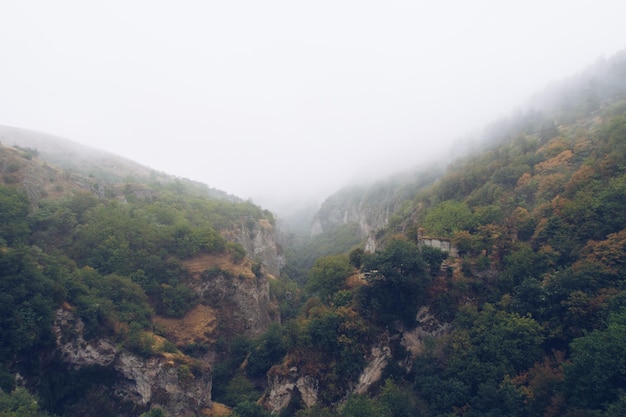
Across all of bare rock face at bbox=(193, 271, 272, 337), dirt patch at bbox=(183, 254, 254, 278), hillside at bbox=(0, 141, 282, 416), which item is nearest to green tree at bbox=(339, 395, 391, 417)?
hillside at bbox=(0, 141, 282, 416)

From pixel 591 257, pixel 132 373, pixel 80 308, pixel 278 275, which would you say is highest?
pixel 591 257

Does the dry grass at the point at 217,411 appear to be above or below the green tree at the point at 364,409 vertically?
below

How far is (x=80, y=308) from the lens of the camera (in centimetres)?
3309

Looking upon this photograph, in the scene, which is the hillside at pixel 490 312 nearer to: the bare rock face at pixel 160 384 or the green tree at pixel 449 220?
the green tree at pixel 449 220

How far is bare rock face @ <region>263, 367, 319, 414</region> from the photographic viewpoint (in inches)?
1235

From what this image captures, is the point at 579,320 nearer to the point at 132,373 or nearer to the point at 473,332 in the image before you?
the point at 473,332

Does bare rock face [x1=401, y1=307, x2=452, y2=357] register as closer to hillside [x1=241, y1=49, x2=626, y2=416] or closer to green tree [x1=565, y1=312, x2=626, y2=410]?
hillside [x1=241, y1=49, x2=626, y2=416]

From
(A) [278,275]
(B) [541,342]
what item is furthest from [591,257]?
(A) [278,275]

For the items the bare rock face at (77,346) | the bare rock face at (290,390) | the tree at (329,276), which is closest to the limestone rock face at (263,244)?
the tree at (329,276)

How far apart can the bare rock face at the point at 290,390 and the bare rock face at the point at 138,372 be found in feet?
24.9

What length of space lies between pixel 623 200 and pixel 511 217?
10729 millimetres

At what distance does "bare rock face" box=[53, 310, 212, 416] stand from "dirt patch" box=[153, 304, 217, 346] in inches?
271

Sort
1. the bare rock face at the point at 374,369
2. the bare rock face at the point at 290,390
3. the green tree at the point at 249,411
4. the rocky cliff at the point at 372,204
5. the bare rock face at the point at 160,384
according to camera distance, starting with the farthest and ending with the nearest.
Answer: the rocky cliff at the point at 372,204, the bare rock face at the point at 160,384, the bare rock face at the point at 374,369, the bare rock face at the point at 290,390, the green tree at the point at 249,411

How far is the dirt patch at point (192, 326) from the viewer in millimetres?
41625
